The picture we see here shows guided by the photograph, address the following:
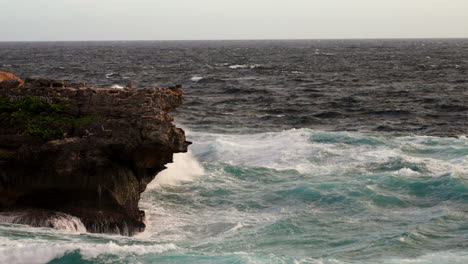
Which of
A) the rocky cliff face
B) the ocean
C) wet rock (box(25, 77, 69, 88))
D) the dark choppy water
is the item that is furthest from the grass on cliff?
the dark choppy water

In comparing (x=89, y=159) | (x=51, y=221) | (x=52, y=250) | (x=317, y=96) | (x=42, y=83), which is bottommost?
(x=317, y=96)

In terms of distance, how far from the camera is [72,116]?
67.2 feet

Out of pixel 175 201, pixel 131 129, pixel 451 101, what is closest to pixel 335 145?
pixel 175 201

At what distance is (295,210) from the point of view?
20906 mm

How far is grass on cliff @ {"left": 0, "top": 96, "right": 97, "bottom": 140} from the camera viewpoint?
19670 millimetres

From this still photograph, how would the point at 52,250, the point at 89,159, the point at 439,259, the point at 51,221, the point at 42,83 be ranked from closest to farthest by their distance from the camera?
the point at 52,250, the point at 439,259, the point at 51,221, the point at 89,159, the point at 42,83

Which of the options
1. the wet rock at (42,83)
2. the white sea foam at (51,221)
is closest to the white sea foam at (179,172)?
the wet rock at (42,83)

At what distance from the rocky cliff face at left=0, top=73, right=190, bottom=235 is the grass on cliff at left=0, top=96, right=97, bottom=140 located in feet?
0.11

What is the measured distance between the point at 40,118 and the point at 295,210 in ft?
29.8

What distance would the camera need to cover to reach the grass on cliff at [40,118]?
64.5 feet

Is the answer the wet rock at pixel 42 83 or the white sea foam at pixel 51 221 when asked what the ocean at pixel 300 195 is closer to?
the white sea foam at pixel 51 221

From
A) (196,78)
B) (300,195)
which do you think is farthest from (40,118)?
(196,78)

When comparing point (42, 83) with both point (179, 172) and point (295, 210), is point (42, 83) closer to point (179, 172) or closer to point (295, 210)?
point (179, 172)

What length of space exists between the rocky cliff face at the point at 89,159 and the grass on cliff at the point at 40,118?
32 millimetres
